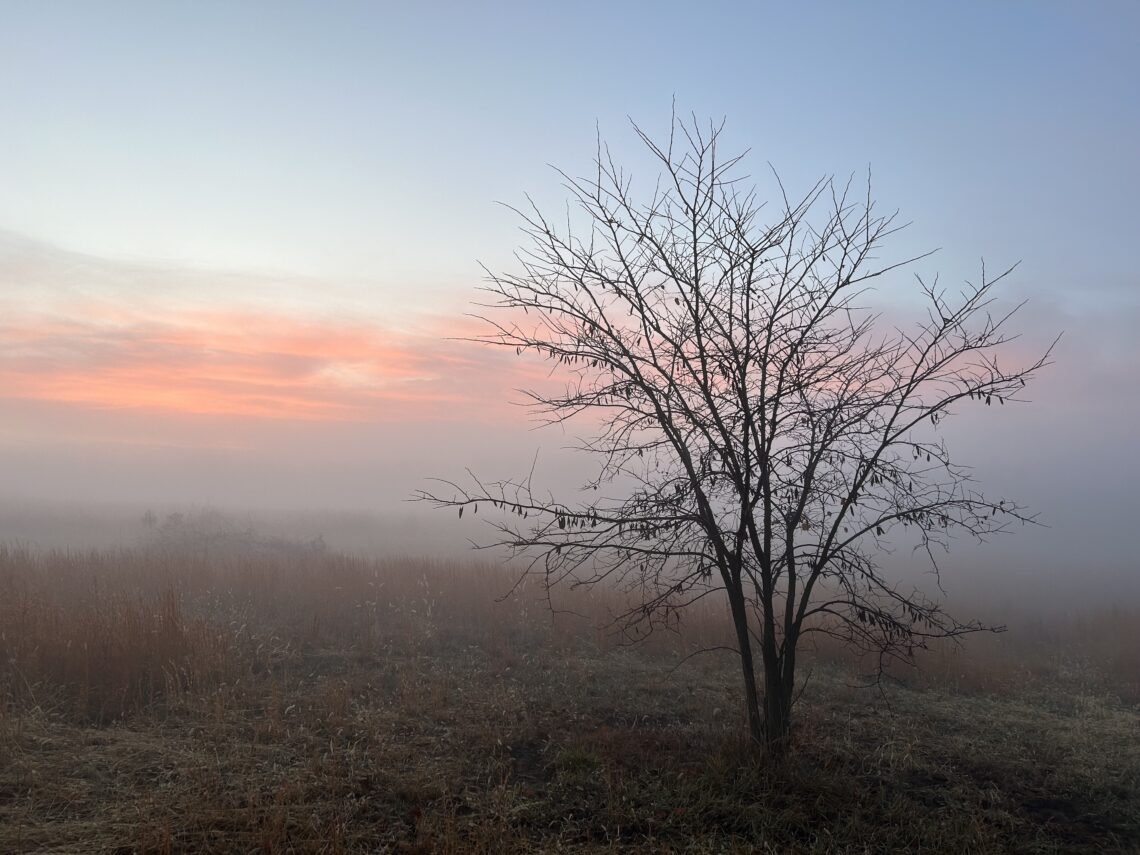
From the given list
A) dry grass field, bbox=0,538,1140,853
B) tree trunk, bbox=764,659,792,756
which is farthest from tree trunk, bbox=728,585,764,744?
dry grass field, bbox=0,538,1140,853

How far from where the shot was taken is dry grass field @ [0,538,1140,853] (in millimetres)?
4695

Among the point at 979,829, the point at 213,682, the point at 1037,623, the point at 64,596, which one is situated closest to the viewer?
the point at 979,829

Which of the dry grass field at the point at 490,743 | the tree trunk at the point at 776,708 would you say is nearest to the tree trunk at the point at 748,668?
the tree trunk at the point at 776,708

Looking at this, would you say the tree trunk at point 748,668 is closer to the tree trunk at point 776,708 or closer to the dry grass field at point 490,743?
the tree trunk at point 776,708

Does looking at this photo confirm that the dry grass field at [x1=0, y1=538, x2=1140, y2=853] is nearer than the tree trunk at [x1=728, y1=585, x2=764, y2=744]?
Yes

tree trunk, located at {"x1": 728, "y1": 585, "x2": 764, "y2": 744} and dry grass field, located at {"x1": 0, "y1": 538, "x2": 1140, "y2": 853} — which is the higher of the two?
tree trunk, located at {"x1": 728, "y1": 585, "x2": 764, "y2": 744}

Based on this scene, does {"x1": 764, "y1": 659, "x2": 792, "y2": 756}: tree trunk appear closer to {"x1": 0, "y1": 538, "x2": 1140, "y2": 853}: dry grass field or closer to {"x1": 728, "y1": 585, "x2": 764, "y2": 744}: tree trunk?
{"x1": 728, "y1": 585, "x2": 764, "y2": 744}: tree trunk

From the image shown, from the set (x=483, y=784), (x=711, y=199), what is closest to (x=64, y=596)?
(x=483, y=784)

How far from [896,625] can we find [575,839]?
9.17 feet

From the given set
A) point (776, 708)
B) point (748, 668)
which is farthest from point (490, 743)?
point (776, 708)

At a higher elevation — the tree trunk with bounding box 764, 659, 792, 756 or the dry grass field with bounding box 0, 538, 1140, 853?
the tree trunk with bounding box 764, 659, 792, 756

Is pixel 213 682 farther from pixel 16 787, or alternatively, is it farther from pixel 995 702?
pixel 995 702

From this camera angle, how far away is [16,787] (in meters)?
4.87

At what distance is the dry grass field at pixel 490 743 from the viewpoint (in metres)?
4.70
